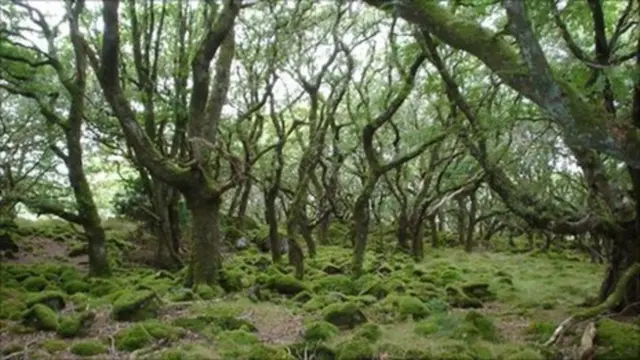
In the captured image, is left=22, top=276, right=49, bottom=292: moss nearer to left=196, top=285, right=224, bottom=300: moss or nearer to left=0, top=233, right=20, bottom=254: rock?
left=196, top=285, right=224, bottom=300: moss

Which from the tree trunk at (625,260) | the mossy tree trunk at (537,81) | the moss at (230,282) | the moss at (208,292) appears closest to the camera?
the mossy tree trunk at (537,81)

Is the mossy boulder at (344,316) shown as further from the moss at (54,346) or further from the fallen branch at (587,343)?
the moss at (54,346)

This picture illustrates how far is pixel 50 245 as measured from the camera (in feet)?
59.5

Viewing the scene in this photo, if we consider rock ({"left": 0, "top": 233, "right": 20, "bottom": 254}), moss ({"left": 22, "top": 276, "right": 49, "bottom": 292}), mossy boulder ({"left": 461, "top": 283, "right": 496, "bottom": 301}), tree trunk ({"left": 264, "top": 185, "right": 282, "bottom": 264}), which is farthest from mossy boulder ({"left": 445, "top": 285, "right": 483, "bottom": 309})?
rock ({"left": 0, "top": 233, "right": 20, "bottom": 254})

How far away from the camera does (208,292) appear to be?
995cm

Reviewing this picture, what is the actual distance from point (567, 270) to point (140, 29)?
13.6 metres

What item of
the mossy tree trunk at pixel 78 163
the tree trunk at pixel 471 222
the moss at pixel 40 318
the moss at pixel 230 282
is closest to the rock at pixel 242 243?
the mossy tree trunk at pixel 78 163

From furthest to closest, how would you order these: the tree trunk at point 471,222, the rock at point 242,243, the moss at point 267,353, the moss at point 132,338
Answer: the tree trunk at point 471,222, the rock at point 242,243, the moss at point 132,338, the moss at point 267,353

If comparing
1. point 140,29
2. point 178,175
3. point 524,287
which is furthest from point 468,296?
point 140,29

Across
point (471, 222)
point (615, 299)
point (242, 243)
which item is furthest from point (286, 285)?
point (471, 222)

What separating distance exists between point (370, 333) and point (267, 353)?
4.95ft

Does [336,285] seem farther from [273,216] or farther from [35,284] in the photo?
[35,284]

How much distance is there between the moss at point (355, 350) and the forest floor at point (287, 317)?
0.02 metres

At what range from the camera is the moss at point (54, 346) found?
677 cm
